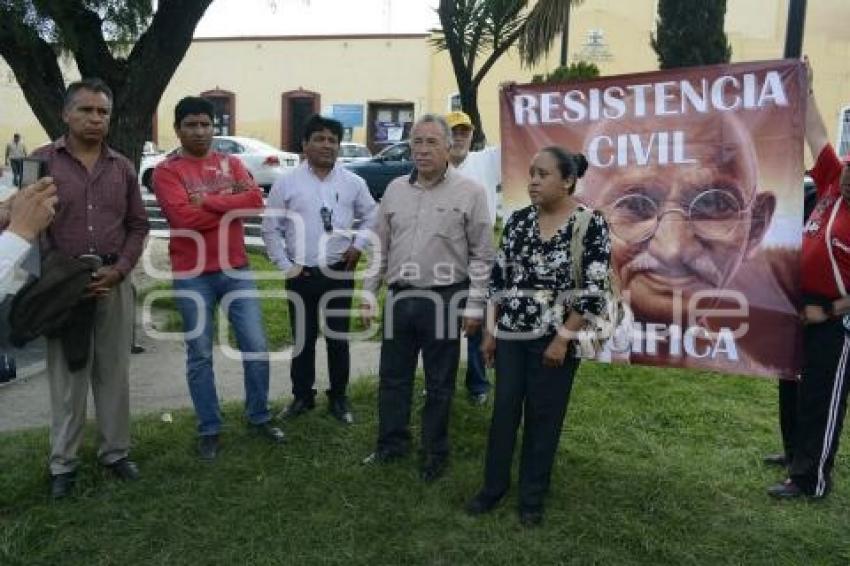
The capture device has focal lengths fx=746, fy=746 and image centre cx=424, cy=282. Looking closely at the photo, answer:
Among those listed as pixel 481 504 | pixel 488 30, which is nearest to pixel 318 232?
pixel 481 504

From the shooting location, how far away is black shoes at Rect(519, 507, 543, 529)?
3488 mm

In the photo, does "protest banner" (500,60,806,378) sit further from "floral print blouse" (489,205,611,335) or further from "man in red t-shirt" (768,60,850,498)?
"floral print blouse" (489,205,611,335)

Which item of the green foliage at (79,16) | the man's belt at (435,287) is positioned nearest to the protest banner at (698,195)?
the man's belt at (435,287)

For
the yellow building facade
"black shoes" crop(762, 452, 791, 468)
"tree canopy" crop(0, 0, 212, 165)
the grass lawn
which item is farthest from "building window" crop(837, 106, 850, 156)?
"tree canopy" crop(0, 0, 212, 165)

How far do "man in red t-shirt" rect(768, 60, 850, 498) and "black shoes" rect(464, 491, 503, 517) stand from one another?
4.83 feet

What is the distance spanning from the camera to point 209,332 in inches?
163

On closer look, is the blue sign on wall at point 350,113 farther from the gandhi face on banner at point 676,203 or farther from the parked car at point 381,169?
the gandhi face on banner at point 676,203

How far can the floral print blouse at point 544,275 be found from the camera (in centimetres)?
326

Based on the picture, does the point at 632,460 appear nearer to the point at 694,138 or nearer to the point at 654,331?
the point at 654,331

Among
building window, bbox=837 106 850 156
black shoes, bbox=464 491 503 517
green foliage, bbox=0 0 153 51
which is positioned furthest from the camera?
building window, bbox=837 106 850 156

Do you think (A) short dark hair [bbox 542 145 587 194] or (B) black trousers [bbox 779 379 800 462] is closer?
(A) short dark hair [bbox 542 145 587 194]

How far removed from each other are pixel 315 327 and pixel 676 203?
2218 mm

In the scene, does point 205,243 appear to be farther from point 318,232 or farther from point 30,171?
point 30,171

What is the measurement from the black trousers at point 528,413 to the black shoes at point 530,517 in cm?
2
